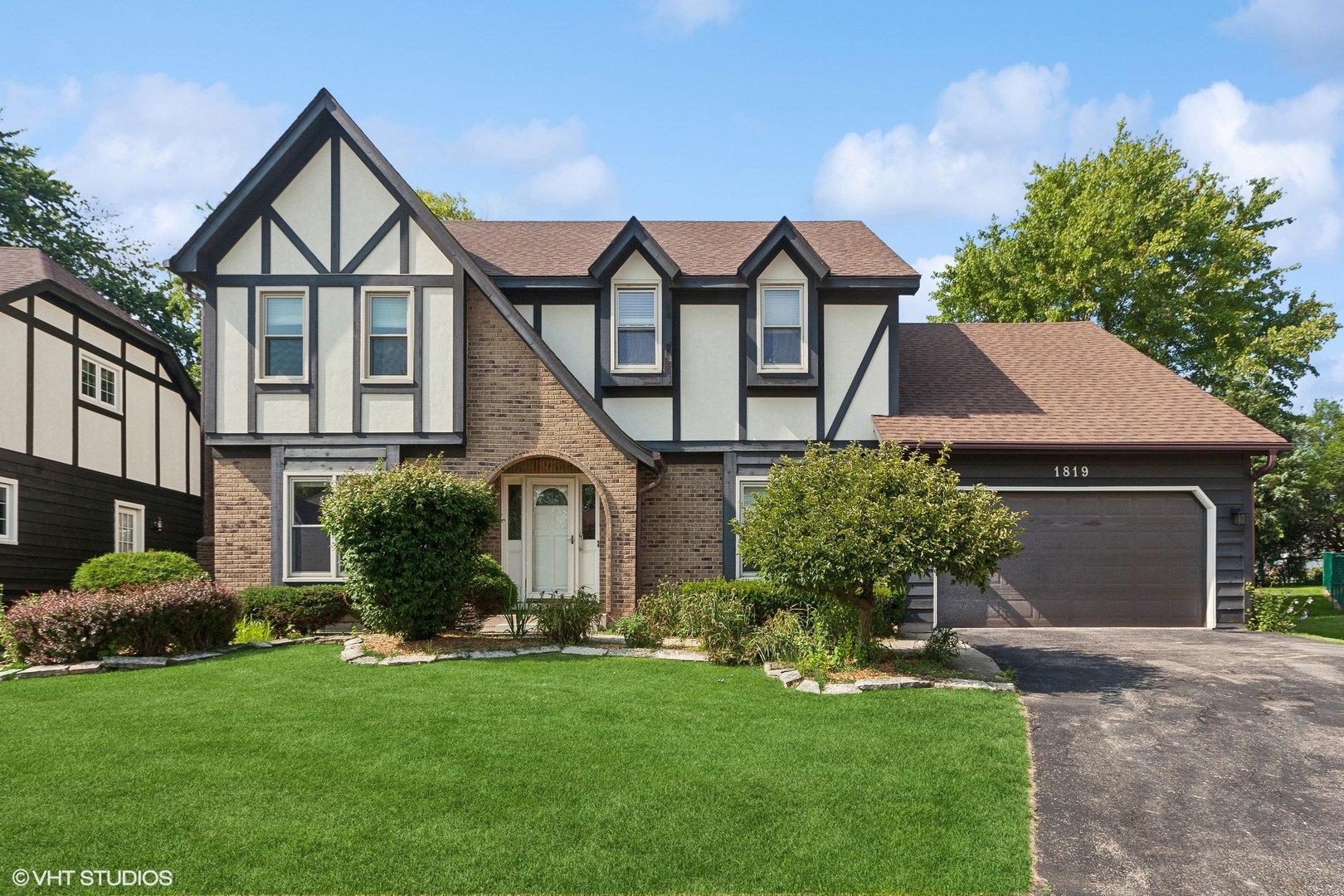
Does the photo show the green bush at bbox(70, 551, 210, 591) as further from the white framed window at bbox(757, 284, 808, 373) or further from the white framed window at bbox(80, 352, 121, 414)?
the white framed window at bbox(757, 284, 808, 373)

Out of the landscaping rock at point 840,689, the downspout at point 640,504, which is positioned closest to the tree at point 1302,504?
the downspout at point 640,504

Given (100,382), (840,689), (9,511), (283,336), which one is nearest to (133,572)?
(9,511)

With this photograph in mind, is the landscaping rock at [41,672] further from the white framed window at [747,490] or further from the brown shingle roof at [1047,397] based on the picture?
the brown shingle roof at [1047,397]

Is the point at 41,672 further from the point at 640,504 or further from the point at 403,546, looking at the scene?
the point at 640,504

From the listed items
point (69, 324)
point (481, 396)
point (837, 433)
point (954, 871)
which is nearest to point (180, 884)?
point (954, 871)

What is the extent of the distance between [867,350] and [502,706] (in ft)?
32.8

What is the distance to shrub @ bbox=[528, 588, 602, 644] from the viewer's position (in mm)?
12312

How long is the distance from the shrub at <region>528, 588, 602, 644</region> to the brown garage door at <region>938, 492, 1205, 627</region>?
646 centimetres

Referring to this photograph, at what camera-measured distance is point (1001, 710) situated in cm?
873

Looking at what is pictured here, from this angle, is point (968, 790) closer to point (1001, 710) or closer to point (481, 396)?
point (1001, 710)

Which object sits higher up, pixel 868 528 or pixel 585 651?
pixel 868 528

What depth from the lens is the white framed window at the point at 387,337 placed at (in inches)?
599

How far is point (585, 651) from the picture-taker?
1171 centimetres

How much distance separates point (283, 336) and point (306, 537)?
3324 millimetres
